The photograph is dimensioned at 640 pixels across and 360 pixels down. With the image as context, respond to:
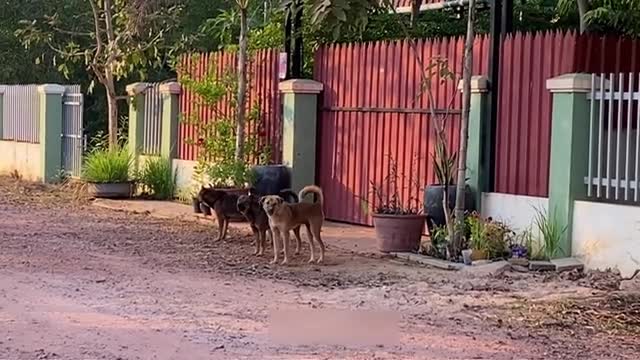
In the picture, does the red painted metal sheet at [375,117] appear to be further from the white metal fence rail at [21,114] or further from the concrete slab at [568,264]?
the white metal fence rail at [21,114]

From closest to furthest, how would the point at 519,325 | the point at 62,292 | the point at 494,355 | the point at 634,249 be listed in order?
the point at 494,355 → the point at 519,325 → the point at 62,292 → the point at 634,249

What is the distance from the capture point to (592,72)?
11008mm

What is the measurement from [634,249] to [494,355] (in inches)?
132

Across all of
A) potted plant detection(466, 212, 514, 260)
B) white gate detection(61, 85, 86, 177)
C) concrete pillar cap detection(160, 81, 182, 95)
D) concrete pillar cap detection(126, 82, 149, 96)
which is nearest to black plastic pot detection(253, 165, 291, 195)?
concrete pillar cap detection(160, 81, 182, 95)

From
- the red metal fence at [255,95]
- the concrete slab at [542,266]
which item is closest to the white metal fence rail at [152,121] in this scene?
the red metal fence at [255,95]

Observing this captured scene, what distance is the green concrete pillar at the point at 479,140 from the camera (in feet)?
38.8

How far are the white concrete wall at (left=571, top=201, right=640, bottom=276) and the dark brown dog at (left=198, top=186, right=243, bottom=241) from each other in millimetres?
4011

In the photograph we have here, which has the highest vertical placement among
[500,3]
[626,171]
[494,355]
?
[500,3]

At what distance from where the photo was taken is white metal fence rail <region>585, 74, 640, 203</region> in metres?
9.96

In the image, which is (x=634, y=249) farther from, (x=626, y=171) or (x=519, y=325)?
(x=519, y=325)

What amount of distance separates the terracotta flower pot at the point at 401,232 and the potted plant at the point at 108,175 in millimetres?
7156

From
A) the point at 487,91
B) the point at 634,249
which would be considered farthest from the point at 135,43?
the point at 634,249

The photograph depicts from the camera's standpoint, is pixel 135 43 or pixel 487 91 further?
pixel 135 43

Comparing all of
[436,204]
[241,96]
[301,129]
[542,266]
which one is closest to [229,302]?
[542,266]
